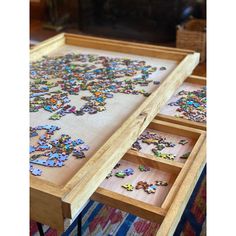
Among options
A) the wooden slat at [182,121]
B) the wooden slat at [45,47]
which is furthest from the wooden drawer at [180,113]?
the wooden slat at [45,47]

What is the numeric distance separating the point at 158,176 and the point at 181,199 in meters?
0.15

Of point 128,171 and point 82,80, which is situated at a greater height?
point 82,80

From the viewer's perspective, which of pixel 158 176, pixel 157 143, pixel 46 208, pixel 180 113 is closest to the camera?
pixel 46 208

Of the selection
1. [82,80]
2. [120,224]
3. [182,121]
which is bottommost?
[120,224]

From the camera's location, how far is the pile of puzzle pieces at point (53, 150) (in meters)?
0.91

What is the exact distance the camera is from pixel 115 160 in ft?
3.06

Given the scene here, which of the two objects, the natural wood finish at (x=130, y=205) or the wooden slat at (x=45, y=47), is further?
the wooden slat at (x=45, y=47)

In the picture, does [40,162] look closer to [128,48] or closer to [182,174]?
[182,174]

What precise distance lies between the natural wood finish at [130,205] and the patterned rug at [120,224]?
1.66ft

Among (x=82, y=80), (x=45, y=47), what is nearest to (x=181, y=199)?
(x=82, y=80)

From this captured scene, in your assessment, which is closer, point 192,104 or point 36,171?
point 36,171

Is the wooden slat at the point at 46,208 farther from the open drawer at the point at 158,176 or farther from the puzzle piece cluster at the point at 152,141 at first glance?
the puzzle piece cluster at the point at 152,141

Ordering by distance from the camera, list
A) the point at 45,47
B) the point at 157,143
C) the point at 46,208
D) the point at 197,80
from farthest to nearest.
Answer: the point at 45,47, the point at 197,80, the point at 157,143, the point at 46,208
